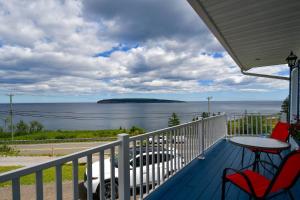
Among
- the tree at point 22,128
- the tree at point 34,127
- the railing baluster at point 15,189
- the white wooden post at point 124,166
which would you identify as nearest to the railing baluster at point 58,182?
the railing baluster at point 15,189

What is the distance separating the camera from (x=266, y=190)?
85.2 inches

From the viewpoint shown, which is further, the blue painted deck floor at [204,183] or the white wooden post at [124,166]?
the blue painted deck floor at [204,183]

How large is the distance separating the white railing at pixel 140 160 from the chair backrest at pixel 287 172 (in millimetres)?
1391

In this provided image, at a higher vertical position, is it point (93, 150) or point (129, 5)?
point (129, 5)

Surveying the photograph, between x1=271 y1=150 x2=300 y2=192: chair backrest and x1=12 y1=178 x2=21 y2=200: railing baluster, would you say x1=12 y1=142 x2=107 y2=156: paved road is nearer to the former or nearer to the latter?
x1=271 y1=150 x2=300 y2=192: chair backrest

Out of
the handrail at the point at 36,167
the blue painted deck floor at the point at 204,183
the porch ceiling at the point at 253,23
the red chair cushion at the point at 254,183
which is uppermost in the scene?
the porch ceiling at the point at 253,23

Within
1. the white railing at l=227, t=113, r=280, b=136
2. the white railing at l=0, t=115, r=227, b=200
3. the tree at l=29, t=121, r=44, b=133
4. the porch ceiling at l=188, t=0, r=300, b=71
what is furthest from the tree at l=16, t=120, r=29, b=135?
the porch ceiling at l=188, t=0, r=300, b=71

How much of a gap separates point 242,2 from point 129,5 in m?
4.79

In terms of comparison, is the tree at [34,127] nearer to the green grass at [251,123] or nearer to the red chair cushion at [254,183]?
the green grass at [251,123]

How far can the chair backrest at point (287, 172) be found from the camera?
2.03 meters

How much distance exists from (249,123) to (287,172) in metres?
6.44

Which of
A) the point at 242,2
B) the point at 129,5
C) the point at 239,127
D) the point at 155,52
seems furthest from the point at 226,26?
the point at 155,52

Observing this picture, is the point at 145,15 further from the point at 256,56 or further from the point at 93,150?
the point at 93,150

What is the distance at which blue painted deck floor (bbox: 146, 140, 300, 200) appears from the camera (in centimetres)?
315
